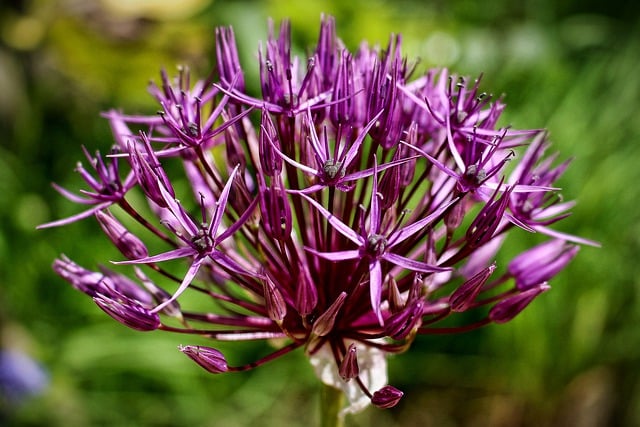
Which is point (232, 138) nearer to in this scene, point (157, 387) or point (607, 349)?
point (157, 387)

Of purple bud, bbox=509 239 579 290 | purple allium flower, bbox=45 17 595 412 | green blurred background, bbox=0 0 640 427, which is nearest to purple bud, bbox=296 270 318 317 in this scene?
purple allium flower, bbox=45 17 595 412

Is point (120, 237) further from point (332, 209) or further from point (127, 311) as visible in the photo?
point (332, 209)

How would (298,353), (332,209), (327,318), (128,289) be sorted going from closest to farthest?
(327,318)
(332,209)
(128,289)
(298,353)

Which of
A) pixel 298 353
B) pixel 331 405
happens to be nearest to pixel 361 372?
pixel 331 405

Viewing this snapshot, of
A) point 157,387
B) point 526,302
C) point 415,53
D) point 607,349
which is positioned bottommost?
point 157,387

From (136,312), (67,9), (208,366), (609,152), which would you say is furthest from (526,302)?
(67,9)

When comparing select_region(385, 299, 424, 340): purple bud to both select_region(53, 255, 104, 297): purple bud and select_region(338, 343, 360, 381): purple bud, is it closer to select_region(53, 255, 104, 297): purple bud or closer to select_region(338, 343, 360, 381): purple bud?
select_region(338, 343, 360, 381): purple bud
